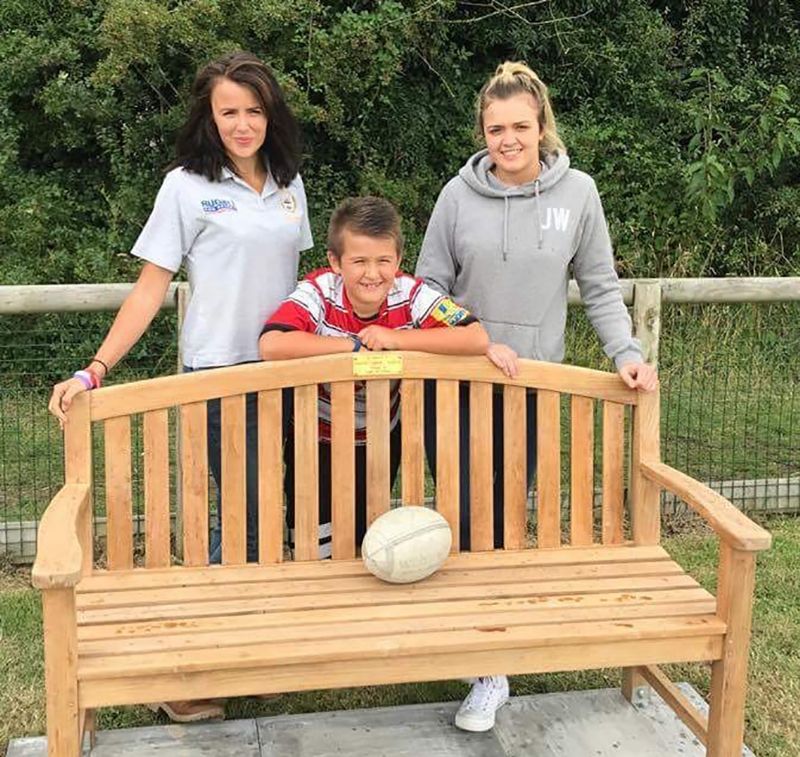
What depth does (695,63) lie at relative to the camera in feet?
37.6

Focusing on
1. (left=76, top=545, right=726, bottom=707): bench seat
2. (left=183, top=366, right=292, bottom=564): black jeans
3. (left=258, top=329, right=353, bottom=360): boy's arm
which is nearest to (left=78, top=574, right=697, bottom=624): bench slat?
(left=76, top=545, right=726, bottom=707): bench seat

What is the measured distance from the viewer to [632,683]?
3393 mm

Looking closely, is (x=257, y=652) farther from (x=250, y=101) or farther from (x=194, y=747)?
(x=250, y=101)

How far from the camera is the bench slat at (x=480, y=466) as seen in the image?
10.4 feet

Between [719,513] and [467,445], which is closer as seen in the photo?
[719,513]

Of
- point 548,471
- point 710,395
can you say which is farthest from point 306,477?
point 710,395

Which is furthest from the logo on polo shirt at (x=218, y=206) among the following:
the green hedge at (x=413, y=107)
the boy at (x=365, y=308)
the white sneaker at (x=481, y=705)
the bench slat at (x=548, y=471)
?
the green hedge at (x=413, y=107)

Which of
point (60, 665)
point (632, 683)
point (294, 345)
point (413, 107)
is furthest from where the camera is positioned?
point (413, 107)

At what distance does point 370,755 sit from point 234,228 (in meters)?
1.66

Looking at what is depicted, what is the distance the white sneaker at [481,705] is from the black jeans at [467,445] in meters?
0.44

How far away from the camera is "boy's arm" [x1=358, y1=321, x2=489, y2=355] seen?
3041 millimetres

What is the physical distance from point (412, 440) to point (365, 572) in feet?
1.47

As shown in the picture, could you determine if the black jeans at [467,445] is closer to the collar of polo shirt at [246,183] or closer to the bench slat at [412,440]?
the bench slat at [412,440]

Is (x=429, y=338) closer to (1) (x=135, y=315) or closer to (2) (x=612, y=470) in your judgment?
(2) (x=612, y=470)
